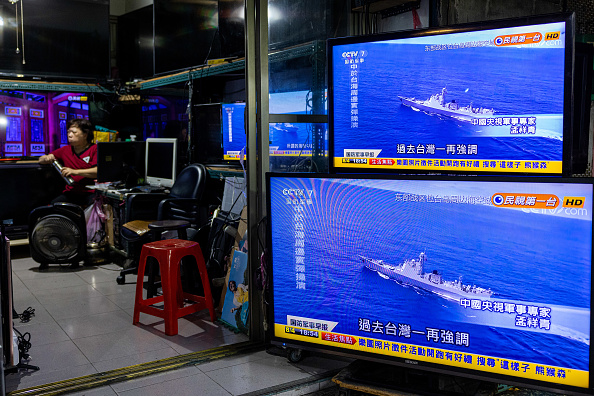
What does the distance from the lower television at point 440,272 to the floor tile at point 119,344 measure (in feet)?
3.29

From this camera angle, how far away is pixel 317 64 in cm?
336

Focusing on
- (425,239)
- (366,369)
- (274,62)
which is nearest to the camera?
(425,239)

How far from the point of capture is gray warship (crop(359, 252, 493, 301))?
232 cm

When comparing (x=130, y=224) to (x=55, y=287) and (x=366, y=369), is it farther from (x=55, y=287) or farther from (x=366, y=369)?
(x=366, y=369)

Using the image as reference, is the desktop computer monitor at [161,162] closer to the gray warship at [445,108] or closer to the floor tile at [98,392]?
the floor tile at [98,392]

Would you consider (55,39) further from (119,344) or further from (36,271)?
(119,344)

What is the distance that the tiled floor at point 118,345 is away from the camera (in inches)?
111

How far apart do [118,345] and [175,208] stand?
1.76 m

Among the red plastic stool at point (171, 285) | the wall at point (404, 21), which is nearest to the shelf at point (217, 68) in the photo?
the wall at point (404, 21)

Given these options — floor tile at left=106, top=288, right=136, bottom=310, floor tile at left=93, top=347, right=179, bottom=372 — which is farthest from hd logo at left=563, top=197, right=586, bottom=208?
floor tile at left=106, top=288, right=136, bottom=310

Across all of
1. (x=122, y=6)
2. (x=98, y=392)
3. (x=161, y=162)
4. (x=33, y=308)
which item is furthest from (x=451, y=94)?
(x=122, y=6)

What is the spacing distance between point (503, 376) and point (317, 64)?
199cm

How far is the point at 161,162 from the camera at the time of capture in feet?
18.8

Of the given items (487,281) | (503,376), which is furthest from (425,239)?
(503,376)
